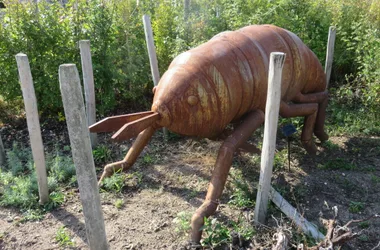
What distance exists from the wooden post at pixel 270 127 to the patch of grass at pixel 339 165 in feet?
5.32

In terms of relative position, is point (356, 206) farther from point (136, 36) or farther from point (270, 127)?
point (136, 36)

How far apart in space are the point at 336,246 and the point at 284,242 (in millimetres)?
392

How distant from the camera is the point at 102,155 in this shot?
489 cm

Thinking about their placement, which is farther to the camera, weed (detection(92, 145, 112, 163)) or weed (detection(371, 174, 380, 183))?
weed (detection(92, 145, 112, 163))

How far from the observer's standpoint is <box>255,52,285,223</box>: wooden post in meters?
2.79

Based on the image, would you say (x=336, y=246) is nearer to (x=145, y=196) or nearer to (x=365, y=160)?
(x=145, y=196)

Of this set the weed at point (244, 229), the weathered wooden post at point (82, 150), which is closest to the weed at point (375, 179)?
the weed at point (244, 229)

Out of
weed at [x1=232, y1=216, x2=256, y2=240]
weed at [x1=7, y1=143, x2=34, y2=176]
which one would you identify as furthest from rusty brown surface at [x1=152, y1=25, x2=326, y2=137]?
weed at [x1=7, y1=143, x2=34, y2=176]

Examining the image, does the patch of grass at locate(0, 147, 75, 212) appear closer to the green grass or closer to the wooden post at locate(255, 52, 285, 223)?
the green grass

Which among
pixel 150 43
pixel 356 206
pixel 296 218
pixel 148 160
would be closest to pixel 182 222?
pixel 296 218

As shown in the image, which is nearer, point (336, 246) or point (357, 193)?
point (336, 246)

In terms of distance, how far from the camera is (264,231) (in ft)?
10.3

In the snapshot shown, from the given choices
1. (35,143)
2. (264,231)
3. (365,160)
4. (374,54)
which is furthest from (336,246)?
(374,54)

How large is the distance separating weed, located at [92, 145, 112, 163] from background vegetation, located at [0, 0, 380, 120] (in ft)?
3.97
